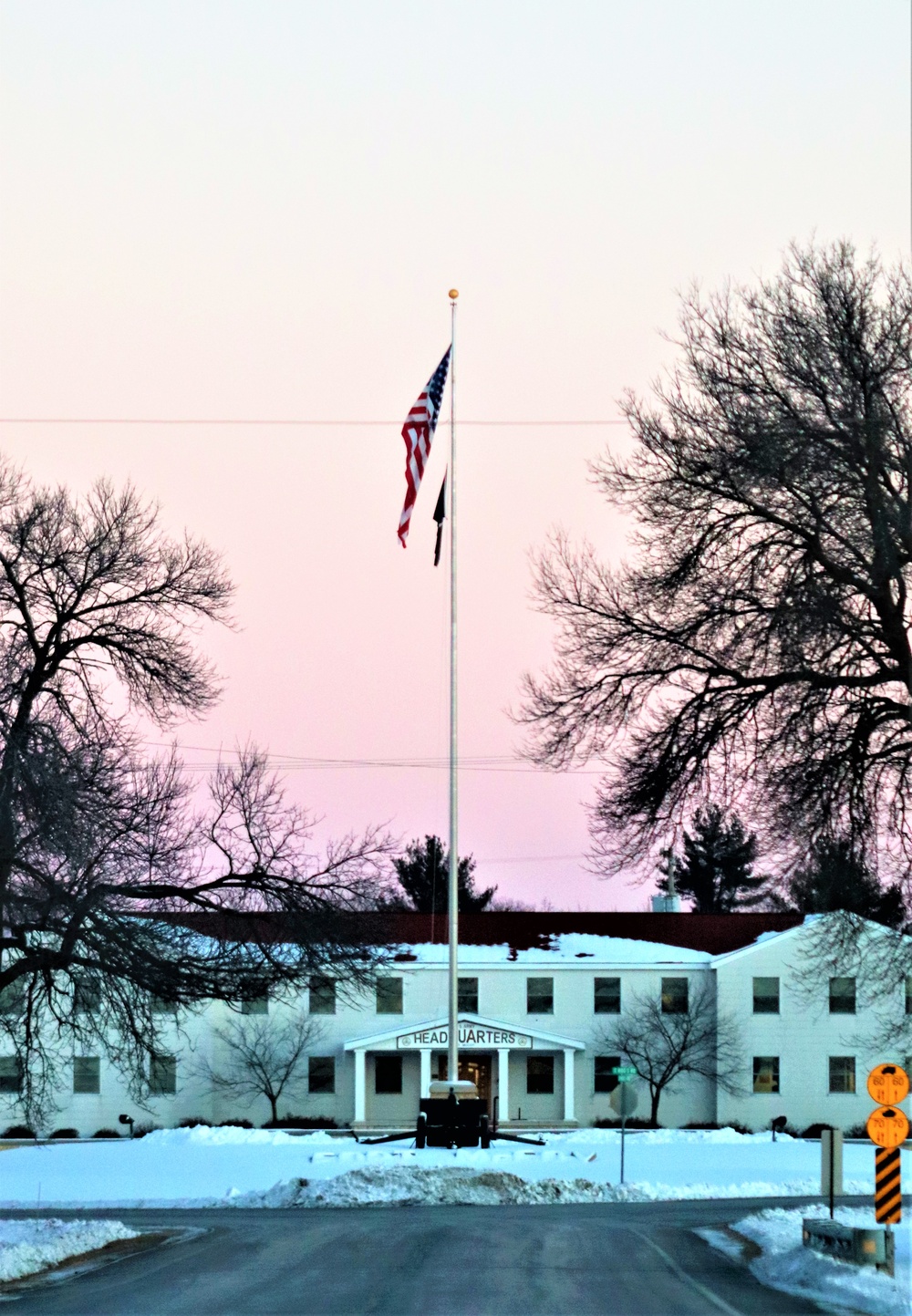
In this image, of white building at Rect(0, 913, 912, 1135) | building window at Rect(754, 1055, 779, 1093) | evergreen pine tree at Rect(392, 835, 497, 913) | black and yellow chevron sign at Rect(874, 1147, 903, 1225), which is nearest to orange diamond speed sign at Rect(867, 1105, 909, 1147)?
black and yellow chevron sign at Rect(874, 1147, 903, 1225)

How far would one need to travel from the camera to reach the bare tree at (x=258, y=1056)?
58.7 meters

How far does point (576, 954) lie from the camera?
2442 inches

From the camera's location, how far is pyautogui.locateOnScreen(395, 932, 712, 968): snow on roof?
2410 inches

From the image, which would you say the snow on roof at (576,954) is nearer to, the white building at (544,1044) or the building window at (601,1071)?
the white building at (544,1044)

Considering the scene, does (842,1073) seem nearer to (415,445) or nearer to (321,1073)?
(321,1073)

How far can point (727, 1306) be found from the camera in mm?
15398

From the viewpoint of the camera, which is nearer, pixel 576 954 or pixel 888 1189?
pixel 888 1189

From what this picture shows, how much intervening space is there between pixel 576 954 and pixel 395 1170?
2709cm

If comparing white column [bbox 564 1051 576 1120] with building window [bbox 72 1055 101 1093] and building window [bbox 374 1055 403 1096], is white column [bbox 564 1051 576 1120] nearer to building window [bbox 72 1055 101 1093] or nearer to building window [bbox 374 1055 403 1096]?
building window [bbox 374 1055 403 1096]

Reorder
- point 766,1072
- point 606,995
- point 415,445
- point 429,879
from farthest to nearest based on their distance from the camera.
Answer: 1. point 429,879
2. point 606,995
3. point 766,1072
4. point 415,445

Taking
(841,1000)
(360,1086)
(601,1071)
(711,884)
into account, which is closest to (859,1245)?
(360,1086)

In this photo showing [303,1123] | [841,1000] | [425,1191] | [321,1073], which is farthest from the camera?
[321,1073]

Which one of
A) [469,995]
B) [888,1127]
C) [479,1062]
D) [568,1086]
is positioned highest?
[888,1127]

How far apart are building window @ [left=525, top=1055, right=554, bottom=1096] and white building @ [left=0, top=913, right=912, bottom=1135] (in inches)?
2.1
